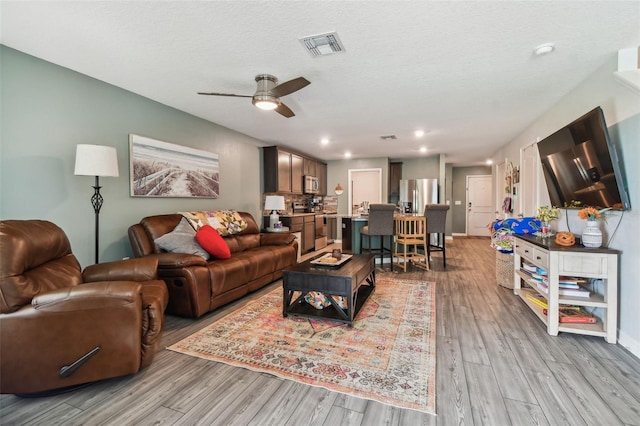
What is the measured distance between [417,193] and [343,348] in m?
6.20

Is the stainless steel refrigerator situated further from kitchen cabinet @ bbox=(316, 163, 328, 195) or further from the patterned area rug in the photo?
the patterned area rug

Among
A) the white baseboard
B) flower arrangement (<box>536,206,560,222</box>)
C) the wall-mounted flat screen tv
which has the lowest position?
the white baseboard

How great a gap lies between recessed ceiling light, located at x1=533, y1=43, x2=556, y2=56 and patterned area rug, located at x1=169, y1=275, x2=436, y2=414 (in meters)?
2.54

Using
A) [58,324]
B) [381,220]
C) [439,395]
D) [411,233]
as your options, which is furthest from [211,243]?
[411,233]

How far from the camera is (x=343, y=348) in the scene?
2.24m

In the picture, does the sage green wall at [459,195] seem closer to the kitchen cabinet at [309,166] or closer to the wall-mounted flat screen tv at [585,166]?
the kitchen cabinet at [309,166]

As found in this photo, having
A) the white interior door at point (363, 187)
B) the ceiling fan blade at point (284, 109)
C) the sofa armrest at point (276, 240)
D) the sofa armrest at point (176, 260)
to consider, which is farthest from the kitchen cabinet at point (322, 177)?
the sofa armrest at point (176, 260)

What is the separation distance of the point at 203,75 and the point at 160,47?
1.70ft

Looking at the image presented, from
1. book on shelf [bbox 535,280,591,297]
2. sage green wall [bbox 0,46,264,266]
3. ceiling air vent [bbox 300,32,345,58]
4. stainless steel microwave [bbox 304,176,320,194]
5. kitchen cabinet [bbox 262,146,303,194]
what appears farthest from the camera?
stainless steel microwave [bbox 304,176,320,194]

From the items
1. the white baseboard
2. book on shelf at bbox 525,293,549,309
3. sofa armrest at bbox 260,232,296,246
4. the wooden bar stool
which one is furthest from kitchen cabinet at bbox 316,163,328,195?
the white baseboard

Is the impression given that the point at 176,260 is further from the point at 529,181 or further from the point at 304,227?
the point at 529,181

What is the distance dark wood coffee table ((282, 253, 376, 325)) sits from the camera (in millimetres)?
2594

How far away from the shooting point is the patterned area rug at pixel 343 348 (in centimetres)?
179

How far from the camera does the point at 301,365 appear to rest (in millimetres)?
2012
